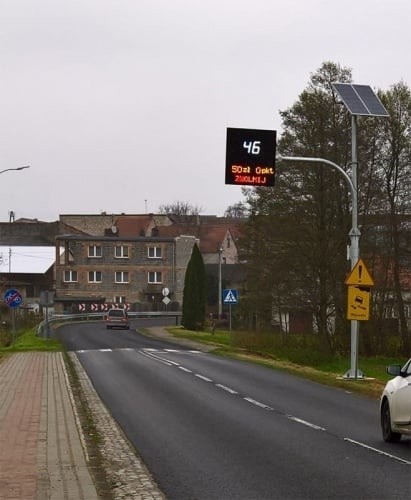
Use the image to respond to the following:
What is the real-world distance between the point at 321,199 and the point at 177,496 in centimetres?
3197

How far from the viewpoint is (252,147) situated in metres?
22.0

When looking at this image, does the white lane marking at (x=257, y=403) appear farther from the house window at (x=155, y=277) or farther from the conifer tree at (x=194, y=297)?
the house window at (x=155, y=277)

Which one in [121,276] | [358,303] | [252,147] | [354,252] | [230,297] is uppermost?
[252,147]

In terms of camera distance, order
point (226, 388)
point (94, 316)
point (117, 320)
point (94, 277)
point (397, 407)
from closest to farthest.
Answer: point (397, 407) → point (226, 388) → point (117, 320) → point (94, 316) → point (94, 277)

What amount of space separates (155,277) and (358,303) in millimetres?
73587

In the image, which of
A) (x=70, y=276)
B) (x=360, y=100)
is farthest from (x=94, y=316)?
(x=360, y=100)

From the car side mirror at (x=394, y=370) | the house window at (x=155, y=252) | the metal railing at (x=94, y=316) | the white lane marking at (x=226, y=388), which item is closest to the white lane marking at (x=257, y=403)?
the white lane marking at (x=226, y=388)

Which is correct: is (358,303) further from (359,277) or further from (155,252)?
(155,252)

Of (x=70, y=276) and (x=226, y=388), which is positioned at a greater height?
(x=70, y=276)

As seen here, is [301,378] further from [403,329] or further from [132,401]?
[403,329]

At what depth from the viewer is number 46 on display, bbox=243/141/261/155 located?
21953 mm

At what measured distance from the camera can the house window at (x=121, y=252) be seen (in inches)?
3814

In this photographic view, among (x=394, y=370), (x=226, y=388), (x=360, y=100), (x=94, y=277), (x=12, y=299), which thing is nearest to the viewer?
(x=394, y=370)

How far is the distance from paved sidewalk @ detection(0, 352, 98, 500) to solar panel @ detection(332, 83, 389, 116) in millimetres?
11310
